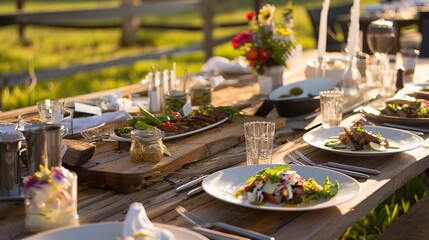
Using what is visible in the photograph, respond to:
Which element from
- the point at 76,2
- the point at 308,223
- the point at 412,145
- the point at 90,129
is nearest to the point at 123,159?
the point at 90,129

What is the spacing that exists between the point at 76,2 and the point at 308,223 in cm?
1938

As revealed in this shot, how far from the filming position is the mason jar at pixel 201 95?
3.70m

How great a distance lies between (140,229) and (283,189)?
53 cm

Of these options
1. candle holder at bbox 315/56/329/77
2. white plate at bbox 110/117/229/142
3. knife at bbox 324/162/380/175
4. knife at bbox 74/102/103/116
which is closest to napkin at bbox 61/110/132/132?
knife at bbox 74/102/103/116

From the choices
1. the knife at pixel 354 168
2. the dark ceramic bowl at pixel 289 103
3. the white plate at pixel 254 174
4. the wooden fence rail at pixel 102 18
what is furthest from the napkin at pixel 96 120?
the wooden fence rail at pixel 102 18

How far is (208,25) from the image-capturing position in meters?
9.45

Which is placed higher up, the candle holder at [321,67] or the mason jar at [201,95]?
the candle holder at [321,67]

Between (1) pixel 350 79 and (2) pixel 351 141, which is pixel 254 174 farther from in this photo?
(1) pixel 350 79

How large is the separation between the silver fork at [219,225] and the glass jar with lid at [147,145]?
347 millimetres

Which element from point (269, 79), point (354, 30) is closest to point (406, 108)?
point (269, 79)

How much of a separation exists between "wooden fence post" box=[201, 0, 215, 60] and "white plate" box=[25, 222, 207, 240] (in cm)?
765

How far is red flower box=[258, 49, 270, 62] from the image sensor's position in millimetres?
4074

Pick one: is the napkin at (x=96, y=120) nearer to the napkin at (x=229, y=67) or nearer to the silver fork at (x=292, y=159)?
the silver fork at (x=292, y=159)

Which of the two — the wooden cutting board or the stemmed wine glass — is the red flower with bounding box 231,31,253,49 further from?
the wooden cutting board
